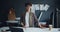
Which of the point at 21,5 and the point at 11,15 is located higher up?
the point at 21,5

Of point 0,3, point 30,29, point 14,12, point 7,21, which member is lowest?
point 30,29

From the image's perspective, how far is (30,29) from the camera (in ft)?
5.57

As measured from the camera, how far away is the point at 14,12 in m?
1.70

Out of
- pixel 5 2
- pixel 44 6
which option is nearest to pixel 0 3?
pixel 5 2

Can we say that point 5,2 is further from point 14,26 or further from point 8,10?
point 14,26

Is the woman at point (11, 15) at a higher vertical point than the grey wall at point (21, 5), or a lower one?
lower

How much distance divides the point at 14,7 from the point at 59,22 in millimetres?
582

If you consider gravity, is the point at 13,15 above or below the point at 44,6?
below

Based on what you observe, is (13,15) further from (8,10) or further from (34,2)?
(34,2)

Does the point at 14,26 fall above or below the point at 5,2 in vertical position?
below

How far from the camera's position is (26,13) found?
171cm

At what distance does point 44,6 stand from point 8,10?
17.5 inches

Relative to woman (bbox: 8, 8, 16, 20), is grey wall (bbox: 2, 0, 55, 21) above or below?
above

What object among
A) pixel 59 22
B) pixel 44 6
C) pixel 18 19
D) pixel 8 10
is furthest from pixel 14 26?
pixel 59 22
